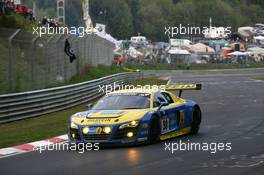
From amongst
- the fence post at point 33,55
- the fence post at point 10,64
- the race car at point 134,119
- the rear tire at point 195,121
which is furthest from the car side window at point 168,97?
the fence post at point 33,55

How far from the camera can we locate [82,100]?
27000mm

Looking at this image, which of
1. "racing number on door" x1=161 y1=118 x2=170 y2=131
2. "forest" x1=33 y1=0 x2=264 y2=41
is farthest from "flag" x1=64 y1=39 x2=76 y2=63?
"forest" x1=33 y1=0 x2=264 y2=41

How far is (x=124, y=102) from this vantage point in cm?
1455

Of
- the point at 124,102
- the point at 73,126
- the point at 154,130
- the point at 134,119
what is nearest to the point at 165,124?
the point at 154,130

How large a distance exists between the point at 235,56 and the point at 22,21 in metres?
53.4

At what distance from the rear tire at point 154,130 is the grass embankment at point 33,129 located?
308 centimetres

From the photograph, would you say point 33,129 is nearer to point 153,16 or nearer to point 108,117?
point 108,117

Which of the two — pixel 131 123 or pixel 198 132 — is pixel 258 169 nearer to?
pixel 131 123

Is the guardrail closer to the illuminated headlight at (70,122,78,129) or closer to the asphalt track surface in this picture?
the illuminated headlight at (70,122,78,129)

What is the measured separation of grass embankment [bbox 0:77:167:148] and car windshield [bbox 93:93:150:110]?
6.67 ft

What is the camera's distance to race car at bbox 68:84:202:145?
13.3 m

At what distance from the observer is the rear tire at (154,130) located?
13.7 metres

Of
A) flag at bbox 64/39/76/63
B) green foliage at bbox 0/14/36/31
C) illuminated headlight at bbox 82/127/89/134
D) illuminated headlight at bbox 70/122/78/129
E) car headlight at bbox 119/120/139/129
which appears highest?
green foliage at bbox 0/14/36/31

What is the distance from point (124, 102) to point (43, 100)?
25.5ft
